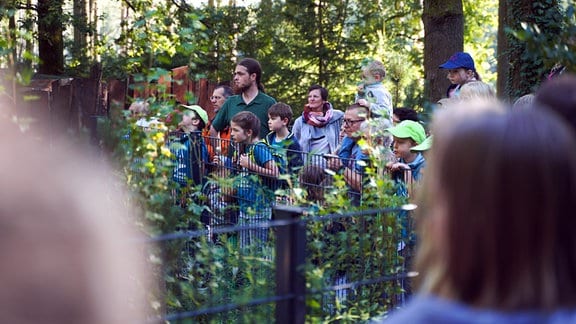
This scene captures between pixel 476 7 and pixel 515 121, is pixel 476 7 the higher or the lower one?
the higher one

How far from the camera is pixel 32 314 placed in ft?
7.05

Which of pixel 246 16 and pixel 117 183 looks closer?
pixel 117 183

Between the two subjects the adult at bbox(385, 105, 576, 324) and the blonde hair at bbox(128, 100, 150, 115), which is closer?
the adult at bbox(385, 105, 576, 324)

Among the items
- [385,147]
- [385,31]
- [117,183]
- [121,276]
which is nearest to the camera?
[121,276]

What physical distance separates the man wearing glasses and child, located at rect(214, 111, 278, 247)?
50cm

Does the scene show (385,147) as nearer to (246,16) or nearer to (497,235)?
(497,235)

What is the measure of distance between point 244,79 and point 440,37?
4969 millimetres

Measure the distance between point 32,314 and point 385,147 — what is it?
12.3 ft

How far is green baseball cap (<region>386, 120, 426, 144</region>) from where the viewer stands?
6298 millimetres

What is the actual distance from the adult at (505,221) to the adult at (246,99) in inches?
286

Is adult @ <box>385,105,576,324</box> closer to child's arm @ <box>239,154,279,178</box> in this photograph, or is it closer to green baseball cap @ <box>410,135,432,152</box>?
green baseball cap @ <box>410,135,432,152</box>

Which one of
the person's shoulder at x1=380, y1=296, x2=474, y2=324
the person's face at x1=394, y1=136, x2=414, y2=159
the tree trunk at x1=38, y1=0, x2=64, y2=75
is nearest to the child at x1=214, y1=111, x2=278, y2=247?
the person's face at x1=394, y1=136, x2=414, y2=159

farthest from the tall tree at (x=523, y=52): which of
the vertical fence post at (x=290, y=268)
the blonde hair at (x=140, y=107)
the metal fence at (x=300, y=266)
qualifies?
the vertical fence post at (x=290, y=268)

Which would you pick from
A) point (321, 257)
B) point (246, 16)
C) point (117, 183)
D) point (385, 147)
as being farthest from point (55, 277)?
point (246, 16)
